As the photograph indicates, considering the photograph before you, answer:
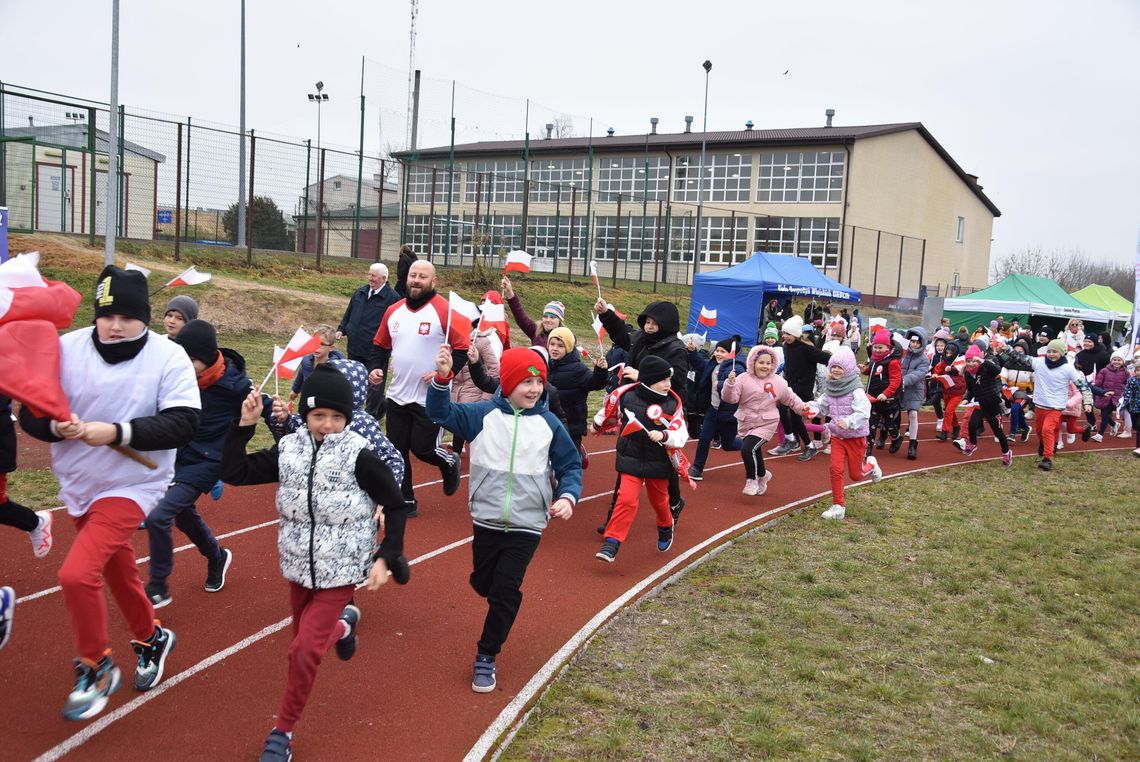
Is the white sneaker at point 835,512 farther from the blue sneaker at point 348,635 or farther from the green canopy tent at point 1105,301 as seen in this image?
the green canopy tent at point 1105,301

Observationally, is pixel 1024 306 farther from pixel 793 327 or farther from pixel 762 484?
pixel 762 484

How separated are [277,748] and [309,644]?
0.46 m

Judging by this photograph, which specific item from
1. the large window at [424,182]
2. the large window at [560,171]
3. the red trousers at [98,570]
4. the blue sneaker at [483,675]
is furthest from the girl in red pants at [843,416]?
the large window at [560,171]

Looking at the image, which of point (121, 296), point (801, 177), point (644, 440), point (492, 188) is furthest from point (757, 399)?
point (801, 177)

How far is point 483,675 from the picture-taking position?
494 cm

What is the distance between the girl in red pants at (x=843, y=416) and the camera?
923 centimetres

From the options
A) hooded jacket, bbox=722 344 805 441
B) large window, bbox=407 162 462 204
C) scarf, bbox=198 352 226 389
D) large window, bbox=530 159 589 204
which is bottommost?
hooded jacket, bbox=722 344 805 441

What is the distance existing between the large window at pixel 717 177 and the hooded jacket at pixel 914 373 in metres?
36.1

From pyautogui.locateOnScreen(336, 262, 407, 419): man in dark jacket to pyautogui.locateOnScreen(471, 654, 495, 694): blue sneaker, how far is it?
17.0ft

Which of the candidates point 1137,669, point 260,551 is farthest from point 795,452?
point 260,551

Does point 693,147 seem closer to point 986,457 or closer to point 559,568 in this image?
point 986,457

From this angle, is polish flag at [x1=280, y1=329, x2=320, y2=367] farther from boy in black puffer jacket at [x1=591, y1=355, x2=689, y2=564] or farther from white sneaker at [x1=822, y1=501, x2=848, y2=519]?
white sneaker at [x1=822, y1=501, x2=848, y2=519]

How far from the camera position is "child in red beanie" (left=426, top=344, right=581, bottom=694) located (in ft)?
16.3

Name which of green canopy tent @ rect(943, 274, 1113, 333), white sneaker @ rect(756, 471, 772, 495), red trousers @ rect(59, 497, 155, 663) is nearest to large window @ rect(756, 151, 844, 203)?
green canopy tent @ rect(943, 274, 1113, 333)
